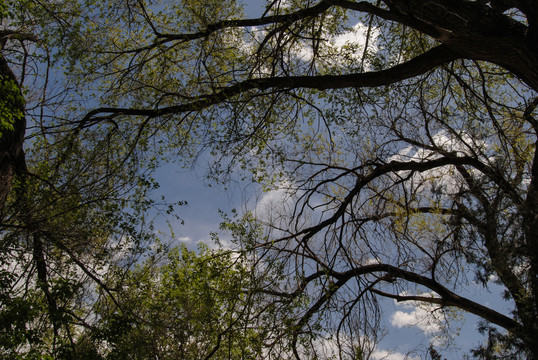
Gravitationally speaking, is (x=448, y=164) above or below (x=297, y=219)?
above

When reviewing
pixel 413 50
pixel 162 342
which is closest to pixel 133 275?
pixel 162 342

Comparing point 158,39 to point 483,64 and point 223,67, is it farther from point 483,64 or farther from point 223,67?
point 483,64

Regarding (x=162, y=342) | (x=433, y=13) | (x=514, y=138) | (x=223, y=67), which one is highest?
(x=223, y=67)

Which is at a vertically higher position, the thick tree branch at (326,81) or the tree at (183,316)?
the thick tree branch at (326,81)

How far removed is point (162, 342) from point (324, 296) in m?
3.23

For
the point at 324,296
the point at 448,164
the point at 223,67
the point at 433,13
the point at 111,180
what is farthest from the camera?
the point at 448,164

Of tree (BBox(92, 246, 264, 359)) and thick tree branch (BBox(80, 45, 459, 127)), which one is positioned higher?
thick tree branch (BBox(80, 45, 459, 127))

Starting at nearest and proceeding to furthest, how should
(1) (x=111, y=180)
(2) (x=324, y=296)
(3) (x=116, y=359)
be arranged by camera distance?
(3) (x=116, y=359) → (1) (x=111, y=180) → (2) (x=324, y=296)

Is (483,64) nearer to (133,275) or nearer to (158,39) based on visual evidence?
(158,39)

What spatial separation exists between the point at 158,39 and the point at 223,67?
133 centimetres

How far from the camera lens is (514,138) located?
7262 millimetres

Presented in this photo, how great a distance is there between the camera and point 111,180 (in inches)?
266

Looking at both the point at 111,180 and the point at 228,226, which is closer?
the point at 111,180

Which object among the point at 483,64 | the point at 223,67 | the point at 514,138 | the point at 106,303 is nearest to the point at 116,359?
the point at 106,303
